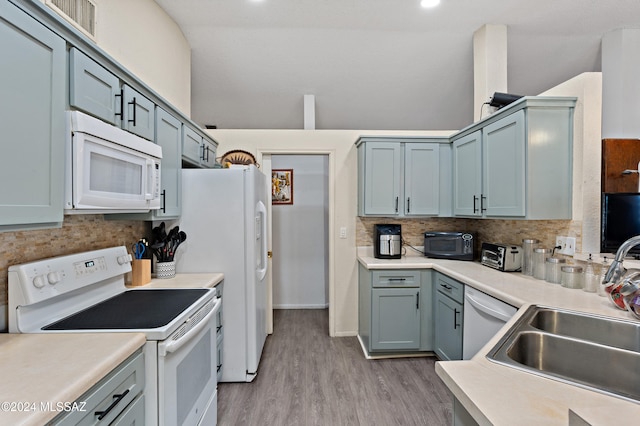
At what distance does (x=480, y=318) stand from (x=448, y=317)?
18.6 inches

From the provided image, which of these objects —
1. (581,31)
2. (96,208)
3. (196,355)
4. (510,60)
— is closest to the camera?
(96,208)

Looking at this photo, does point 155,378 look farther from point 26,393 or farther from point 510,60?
point 510,60

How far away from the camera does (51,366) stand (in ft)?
3.10

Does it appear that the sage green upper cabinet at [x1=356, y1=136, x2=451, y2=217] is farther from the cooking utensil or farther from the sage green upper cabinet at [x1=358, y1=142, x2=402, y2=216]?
the cooking utensil

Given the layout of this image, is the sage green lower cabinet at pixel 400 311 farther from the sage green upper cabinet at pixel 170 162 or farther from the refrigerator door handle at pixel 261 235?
the sage green upper cabinet at pixel 170 162

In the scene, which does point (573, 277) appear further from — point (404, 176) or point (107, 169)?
point (107, 169)

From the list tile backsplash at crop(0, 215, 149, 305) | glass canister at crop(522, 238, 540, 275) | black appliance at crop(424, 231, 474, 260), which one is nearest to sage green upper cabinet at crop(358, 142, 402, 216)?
black appliance at crop(424, 231, 474, 260)

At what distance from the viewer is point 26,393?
80 centimetres

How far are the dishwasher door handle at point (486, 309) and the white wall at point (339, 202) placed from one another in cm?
138

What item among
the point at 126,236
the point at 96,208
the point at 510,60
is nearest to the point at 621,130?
the point at 510,60

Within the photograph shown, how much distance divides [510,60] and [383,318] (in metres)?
3.04

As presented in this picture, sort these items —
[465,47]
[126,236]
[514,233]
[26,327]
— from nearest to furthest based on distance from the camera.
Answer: [26,327], [126,236], [514,233], [465,47]

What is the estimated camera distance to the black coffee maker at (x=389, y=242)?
3.03m

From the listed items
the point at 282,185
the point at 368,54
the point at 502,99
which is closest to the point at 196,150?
the point at 282,185
